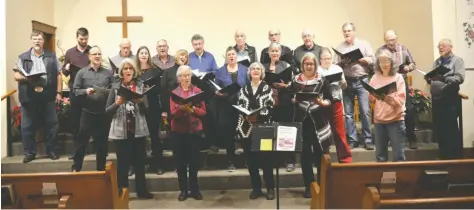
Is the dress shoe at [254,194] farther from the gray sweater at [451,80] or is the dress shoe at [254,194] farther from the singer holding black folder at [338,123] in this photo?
the gray sweater at [451,80]

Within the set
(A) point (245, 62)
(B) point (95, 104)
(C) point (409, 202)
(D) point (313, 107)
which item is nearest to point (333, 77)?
(D) point (313, 107)

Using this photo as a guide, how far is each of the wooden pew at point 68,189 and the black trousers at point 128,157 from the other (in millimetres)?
1250

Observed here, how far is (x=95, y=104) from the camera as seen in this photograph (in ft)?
13.2

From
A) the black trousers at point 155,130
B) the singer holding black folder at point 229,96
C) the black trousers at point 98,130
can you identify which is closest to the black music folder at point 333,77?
the singer holding black folder at point 229,96

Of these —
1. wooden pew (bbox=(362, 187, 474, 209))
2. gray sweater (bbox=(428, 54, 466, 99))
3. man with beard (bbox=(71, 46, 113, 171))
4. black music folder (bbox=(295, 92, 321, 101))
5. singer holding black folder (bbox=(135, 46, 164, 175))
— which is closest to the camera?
wooden pew (bbox=(362, 187, 474, 209))

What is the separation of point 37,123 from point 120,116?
1.53m

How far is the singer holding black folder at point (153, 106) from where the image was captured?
4.32 meters

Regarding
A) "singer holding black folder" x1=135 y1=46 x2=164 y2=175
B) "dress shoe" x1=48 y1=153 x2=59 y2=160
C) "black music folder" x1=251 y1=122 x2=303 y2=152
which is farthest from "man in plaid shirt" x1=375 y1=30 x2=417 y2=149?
"dress shoe" x1=48 y1=153 x2=59 y2=160

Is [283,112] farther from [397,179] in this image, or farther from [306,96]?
[397,179]

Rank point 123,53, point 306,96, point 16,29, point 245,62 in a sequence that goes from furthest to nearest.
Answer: point 16,29 → point 123,53 → point 245,62 → point 306,96

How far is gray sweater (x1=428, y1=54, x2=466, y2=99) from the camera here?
4441 millimetres

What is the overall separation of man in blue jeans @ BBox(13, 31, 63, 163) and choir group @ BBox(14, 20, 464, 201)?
1cm

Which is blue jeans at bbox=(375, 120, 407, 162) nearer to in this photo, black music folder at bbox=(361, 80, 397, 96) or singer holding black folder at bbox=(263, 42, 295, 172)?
black music folder at bbox=(361, 80, 397, 96)

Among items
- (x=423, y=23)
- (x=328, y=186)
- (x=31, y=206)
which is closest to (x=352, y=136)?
(x=423, y=23)
